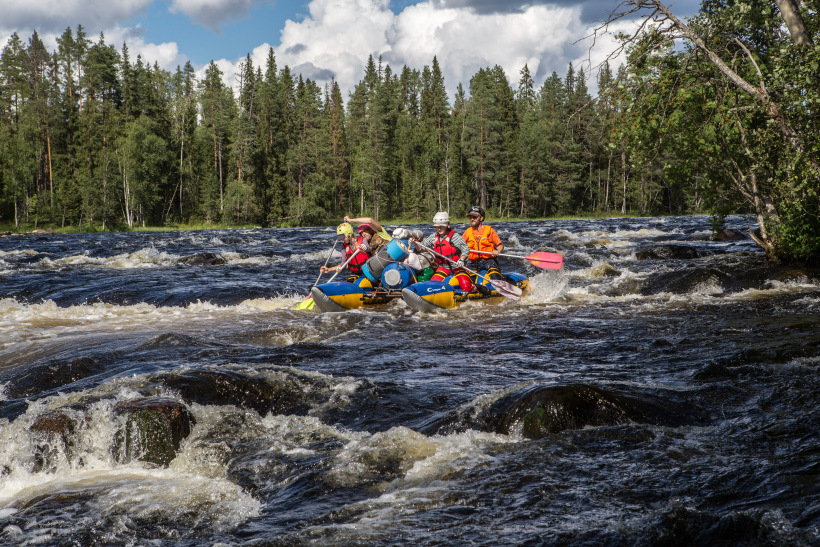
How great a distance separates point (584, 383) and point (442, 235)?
272 inches

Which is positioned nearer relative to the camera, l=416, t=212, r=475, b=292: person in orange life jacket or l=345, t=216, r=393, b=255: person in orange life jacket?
l=416, t=212, r=475, b=292: person in orange life jacket

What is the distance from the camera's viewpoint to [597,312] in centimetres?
1073

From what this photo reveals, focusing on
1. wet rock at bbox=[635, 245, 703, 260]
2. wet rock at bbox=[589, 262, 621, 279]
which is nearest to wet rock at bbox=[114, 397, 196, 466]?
wet rock at bbox=[589, 262, 621, 279]

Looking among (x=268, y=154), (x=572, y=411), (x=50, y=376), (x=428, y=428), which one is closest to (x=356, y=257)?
(x=50, y=376)

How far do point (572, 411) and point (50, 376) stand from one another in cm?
568

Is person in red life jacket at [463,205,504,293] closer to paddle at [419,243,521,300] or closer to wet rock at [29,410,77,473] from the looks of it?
paddle at [419,243,521,300]

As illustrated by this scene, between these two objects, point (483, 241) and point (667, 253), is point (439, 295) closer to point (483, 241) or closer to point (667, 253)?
point (483, 241)

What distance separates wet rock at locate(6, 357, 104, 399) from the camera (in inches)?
260

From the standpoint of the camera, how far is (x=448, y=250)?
12125mm

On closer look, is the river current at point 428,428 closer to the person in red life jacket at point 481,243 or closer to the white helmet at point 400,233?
the white helmet at point 400,233

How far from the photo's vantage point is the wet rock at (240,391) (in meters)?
5.96

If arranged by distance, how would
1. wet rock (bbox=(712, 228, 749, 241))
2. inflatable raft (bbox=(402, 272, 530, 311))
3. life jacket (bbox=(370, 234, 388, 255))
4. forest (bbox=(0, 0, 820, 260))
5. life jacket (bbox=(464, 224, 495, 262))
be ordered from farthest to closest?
forest (bbox=(0, 0, 820, 260)) → wet rock (bbox=(712, 228, 749, 241)) → life jacket (bbox=(464, 224, 495, 262)) → life jacket (bbox=(370, 234, 388, 255)) → inflatable raft (bbox=(402, 272, 530, 311))

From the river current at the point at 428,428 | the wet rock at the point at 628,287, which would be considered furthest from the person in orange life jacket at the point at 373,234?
the wet rock at the point at 628,287

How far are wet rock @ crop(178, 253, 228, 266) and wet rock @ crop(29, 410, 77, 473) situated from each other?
14.8 meters
